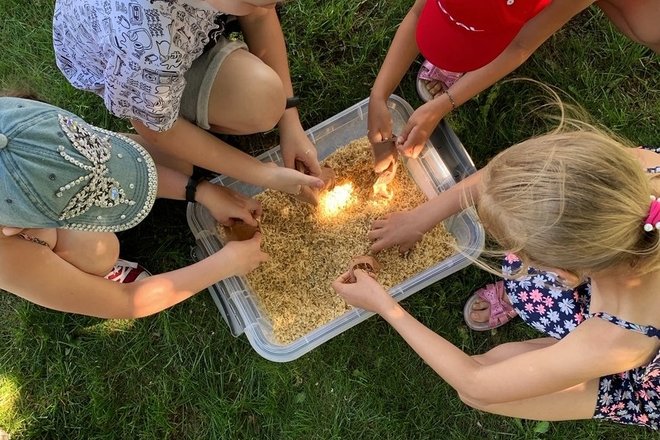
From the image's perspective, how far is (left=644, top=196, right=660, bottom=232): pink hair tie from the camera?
0.93 m

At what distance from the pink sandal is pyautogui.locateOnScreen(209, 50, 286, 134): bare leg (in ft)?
2.56

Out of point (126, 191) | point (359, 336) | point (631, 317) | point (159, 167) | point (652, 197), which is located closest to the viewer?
point (652, 197)

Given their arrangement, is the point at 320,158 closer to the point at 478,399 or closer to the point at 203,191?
the point at 203,191

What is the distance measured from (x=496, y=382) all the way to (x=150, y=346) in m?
1.01

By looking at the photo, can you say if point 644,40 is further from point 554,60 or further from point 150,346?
point 150,346

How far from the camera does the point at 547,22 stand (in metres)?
1.42

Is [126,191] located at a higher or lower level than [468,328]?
higher

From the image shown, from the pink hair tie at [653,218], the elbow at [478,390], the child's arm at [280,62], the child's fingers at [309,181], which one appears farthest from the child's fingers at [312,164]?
the pink hair tie at [653,218]

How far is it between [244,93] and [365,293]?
1.85ft

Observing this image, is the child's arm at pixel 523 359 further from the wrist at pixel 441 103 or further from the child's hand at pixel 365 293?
the wrist at pixel 441 103

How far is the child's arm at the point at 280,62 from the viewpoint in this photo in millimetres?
1481

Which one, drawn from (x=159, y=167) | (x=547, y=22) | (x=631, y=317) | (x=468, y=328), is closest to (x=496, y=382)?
(x=631, y=317)

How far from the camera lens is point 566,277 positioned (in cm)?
108

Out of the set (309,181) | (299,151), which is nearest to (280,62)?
(299,151)
